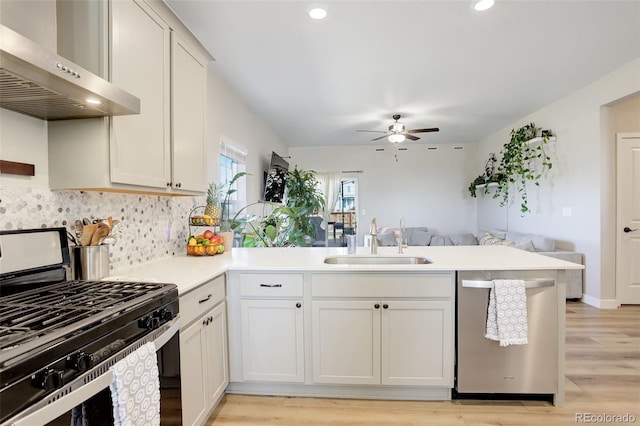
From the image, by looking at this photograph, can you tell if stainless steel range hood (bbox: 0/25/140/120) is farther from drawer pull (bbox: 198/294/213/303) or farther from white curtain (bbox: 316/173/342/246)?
white curtain (bbox: 316/173/342/246)

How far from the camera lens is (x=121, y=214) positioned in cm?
191

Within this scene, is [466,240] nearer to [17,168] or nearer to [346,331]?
[346,331]

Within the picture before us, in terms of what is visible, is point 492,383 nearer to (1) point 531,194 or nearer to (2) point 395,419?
(2) point 395,419

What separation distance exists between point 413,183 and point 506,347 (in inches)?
222

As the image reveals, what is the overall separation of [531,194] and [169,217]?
204 inches

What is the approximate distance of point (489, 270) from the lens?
1.92 metres

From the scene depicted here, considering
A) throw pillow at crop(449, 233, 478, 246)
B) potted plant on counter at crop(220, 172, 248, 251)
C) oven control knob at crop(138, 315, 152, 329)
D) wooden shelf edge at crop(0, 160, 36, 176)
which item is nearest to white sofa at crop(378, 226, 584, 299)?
throw pillow at crop(449, 233, 478, 246)

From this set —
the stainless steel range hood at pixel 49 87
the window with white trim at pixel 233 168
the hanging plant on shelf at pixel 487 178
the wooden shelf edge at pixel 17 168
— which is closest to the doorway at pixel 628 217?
the hanging plant on shelf at pixel 487 178

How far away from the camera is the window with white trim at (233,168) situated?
3.51 meters

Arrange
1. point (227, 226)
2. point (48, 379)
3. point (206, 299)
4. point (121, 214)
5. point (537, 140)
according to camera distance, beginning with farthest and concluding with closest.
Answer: point (537, 140)
point (227, 226)
point (121, 214)
point (206, 299)
point (48, 379)

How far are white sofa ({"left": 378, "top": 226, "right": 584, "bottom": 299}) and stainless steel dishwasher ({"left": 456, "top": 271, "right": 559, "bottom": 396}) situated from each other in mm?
2477

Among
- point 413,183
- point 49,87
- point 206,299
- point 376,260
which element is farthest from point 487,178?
point 49,87

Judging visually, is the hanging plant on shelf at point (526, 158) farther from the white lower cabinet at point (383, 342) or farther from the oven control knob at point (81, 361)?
the oven control knob at point (81, 361)

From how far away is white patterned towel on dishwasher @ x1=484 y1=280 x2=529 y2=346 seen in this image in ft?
6.07
